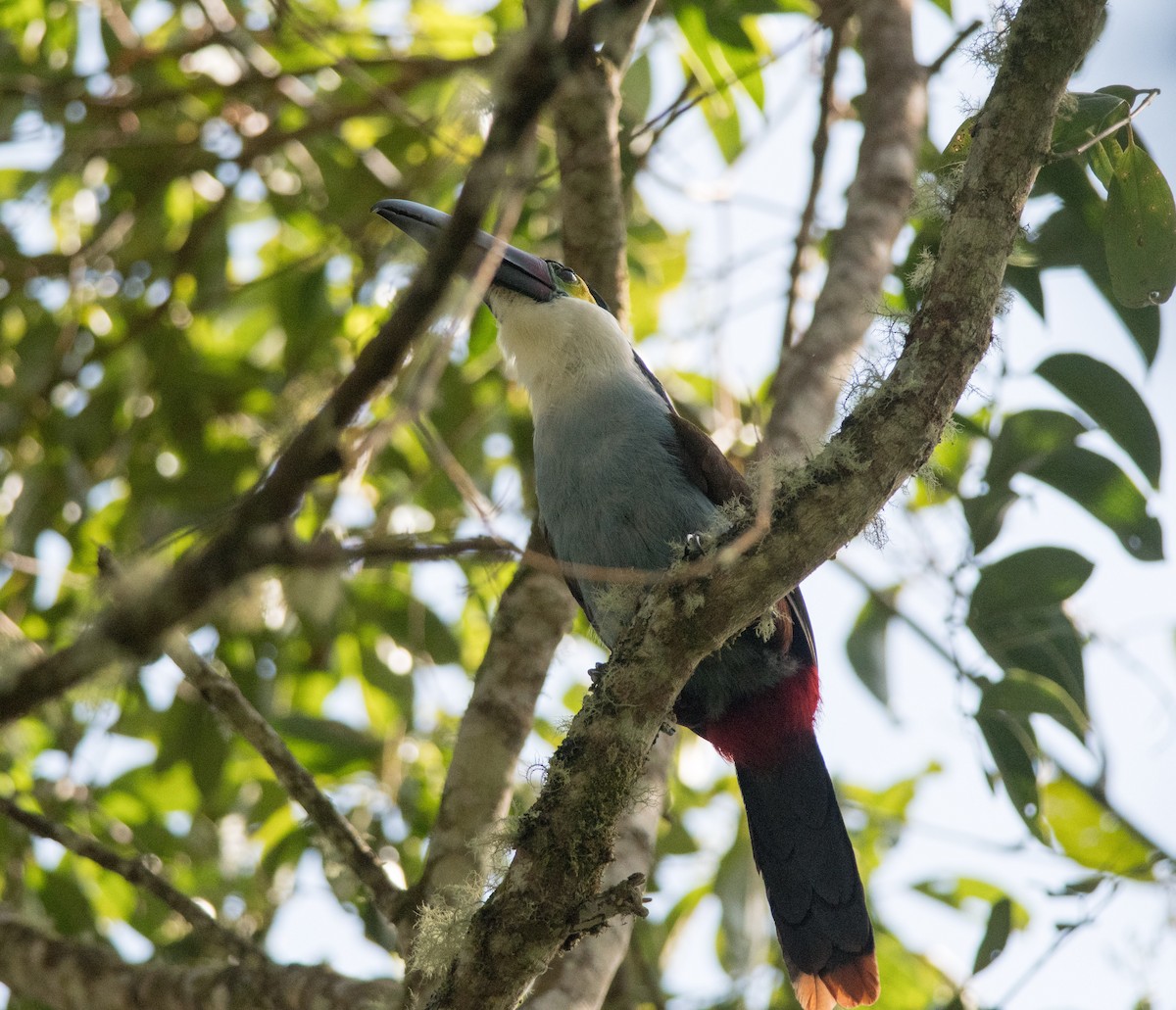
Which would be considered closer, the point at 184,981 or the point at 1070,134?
the point at 1070,134

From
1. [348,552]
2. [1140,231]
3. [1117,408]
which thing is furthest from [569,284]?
[348,552]

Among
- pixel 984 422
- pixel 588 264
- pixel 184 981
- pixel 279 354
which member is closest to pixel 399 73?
pixel 279 354

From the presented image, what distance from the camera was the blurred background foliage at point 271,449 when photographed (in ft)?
12.1

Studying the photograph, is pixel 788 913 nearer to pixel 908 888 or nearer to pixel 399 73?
pixel 908 888

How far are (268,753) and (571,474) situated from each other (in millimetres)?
Answer: 1047

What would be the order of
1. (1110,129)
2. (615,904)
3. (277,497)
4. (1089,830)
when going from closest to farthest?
(277,497), (615,904), (1110,129), (1089,830)

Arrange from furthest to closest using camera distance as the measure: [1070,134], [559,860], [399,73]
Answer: [399,73] → [1070,134] → [559,860]

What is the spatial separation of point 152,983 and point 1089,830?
2662 millimetres

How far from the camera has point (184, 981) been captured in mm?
3111

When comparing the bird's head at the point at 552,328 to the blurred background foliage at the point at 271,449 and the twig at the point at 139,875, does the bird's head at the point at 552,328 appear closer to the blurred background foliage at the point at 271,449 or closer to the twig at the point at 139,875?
the blurred background foliage at the point at 271,449

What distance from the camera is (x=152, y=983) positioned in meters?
3.17

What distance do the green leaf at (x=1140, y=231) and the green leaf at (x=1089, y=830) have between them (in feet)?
5.34

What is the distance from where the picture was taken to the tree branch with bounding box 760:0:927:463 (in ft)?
11.7

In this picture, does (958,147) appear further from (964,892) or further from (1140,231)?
(964,892)
